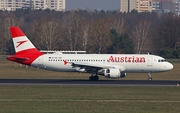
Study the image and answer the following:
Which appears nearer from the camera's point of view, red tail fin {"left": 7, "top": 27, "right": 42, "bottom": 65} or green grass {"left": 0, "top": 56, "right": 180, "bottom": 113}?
green grass {"left": 0, "top": 56, "right": 180, "bottom": 113}

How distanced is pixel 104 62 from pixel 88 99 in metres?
18.9

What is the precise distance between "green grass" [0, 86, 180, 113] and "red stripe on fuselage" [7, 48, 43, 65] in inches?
420

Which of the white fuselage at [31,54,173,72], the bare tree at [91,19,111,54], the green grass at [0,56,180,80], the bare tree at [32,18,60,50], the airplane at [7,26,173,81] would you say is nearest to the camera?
the airplane at [7,26,173,81]

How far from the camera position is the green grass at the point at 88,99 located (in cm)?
3834

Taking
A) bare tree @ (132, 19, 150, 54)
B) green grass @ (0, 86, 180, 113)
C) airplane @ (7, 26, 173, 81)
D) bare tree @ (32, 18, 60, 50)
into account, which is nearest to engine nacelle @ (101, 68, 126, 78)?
airplane @ (7, 26, 173, 81)

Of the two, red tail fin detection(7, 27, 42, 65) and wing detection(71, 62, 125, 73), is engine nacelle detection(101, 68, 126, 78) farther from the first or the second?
red tail fin detection(7, 27, 42, 65)

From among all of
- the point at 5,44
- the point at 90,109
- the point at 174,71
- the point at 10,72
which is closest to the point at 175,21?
the point at 5,44

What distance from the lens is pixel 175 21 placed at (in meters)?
137

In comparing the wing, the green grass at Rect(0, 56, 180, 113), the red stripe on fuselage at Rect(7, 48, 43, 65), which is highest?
the red stripe on fuselage at Rect(7, 48, 43, 65)

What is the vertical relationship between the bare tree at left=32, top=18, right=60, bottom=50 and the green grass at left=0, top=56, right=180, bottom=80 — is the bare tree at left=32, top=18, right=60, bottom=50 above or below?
above

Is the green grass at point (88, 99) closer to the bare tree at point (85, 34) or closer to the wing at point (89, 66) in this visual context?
the wing at point (89, 66)

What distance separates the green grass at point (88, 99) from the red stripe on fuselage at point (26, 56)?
420 inches

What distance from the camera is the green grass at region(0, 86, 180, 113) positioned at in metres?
38.3

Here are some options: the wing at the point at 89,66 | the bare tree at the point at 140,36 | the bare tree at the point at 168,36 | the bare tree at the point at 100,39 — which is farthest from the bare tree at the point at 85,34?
the wing at the point at 89,66
